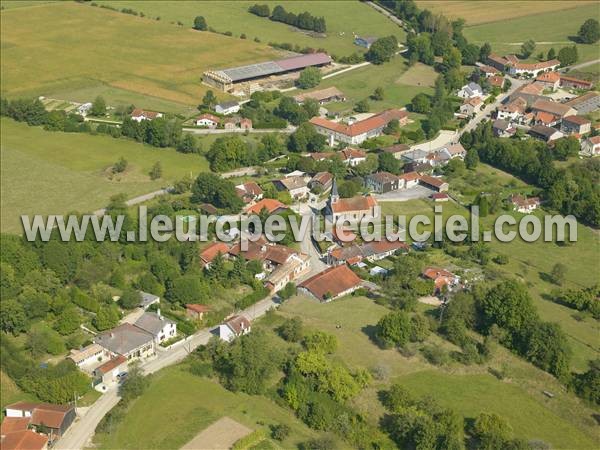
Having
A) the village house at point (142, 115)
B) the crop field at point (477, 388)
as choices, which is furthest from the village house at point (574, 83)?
the crop field at point (477, 388)

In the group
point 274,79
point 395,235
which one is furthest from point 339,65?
point 395,235

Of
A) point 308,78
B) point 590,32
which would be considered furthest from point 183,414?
point 590,32

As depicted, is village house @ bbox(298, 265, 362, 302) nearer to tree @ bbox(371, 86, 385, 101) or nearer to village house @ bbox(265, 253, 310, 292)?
village house @ bbox(265, 253, 310, 292)

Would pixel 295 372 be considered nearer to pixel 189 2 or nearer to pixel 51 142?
pixel 51 142

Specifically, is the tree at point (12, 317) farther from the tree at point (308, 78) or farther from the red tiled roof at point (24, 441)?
the tree at point (308, 78)

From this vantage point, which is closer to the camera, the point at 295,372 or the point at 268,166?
the point at 295,372

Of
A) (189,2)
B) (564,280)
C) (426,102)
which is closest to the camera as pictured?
(564,280)

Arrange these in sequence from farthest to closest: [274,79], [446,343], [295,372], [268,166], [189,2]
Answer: [189,2] → [274,79] → [268,166] → [446,343] → [295,372]
